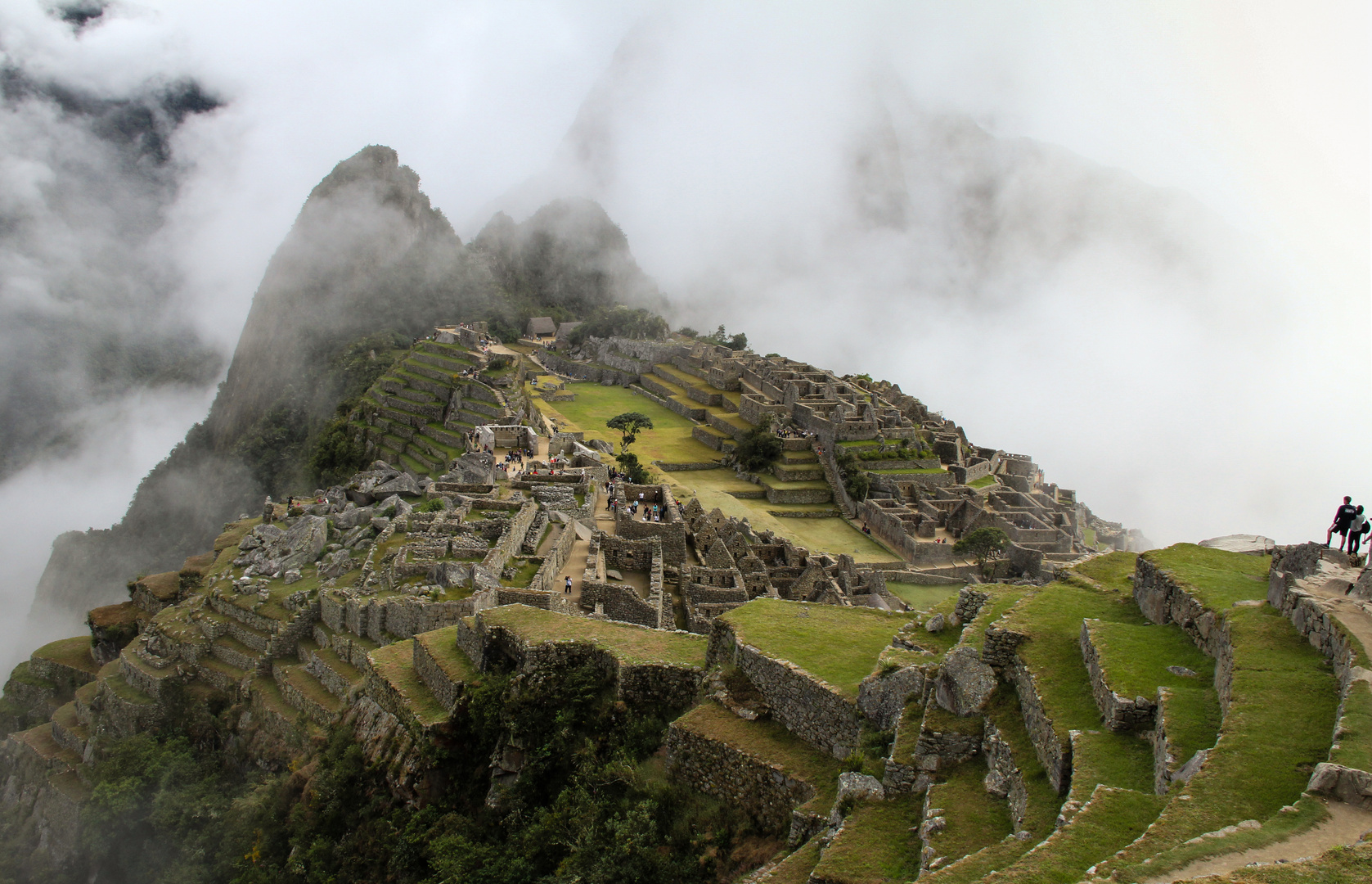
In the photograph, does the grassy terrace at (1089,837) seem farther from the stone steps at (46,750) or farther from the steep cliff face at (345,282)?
the steep cliff face at (345,282)

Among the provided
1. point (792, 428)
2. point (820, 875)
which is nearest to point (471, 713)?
point (820, 875)

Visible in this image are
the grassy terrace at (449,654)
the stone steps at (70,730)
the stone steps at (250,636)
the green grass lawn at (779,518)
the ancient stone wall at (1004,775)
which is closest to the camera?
the ancient stone wall at (1004,775)

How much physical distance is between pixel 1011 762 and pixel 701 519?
69.4 feet

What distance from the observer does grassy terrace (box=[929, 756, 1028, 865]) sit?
753 cm

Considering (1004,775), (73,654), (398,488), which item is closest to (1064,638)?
(1004,775)

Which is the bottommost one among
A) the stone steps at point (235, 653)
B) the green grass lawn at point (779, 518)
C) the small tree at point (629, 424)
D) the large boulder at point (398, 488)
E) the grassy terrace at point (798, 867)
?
the grassy terrace at point (798, 867)

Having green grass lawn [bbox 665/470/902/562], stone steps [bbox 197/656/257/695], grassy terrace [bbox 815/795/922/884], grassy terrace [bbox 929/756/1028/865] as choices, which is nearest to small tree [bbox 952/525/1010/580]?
green grass lawn [bbox 665/470/902/562]

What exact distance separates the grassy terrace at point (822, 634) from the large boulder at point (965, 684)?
3.84 ft

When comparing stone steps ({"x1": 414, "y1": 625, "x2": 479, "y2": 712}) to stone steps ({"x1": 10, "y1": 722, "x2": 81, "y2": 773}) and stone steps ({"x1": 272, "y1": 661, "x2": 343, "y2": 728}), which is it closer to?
stone steps ({"x1": 272, "y1": 661, "x2": 343, "y2": 728})

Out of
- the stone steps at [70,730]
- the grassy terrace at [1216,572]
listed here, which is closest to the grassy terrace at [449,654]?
the grassy terrace at [1216,572]

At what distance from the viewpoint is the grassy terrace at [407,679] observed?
45.5ft

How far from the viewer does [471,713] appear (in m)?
13.4

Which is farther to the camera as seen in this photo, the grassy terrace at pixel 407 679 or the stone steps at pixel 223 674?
the stone steps at pixel 223 674

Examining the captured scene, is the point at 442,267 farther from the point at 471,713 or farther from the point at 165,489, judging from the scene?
the point at 471,713
